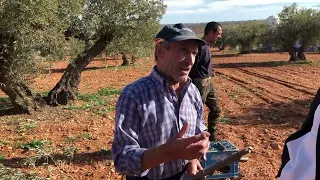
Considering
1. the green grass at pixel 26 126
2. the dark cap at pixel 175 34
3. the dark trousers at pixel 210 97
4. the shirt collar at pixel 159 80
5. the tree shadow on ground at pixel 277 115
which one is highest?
the dark cap at pixel 175 34

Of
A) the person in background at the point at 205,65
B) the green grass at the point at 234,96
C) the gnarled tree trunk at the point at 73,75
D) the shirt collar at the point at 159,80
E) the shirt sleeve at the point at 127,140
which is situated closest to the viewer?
the shirt sleeve at the point at 127,140

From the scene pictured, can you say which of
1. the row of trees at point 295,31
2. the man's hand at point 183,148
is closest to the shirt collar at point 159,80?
the man's hand at point 183,148

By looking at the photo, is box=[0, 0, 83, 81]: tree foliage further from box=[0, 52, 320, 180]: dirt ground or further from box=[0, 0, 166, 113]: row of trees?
box=[0, 52, 320, 180]: dirt ground

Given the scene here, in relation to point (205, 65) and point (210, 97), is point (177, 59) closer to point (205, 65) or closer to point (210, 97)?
point (205, 65)

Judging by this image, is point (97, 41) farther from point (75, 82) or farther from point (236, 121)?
point (236, 121)

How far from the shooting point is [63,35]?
9.43m

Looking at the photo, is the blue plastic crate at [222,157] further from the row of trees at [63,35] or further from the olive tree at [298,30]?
the olive tree at [298,30]

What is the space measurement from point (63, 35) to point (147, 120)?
25.5ft

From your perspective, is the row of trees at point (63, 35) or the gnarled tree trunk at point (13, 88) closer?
the row of trees at point (63, 35)

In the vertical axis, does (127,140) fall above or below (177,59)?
below

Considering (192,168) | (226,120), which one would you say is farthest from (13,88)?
(192,168)

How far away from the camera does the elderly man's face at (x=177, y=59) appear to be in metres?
2.21

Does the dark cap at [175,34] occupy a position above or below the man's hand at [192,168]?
above

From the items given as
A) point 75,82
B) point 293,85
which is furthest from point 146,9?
point 293,85
